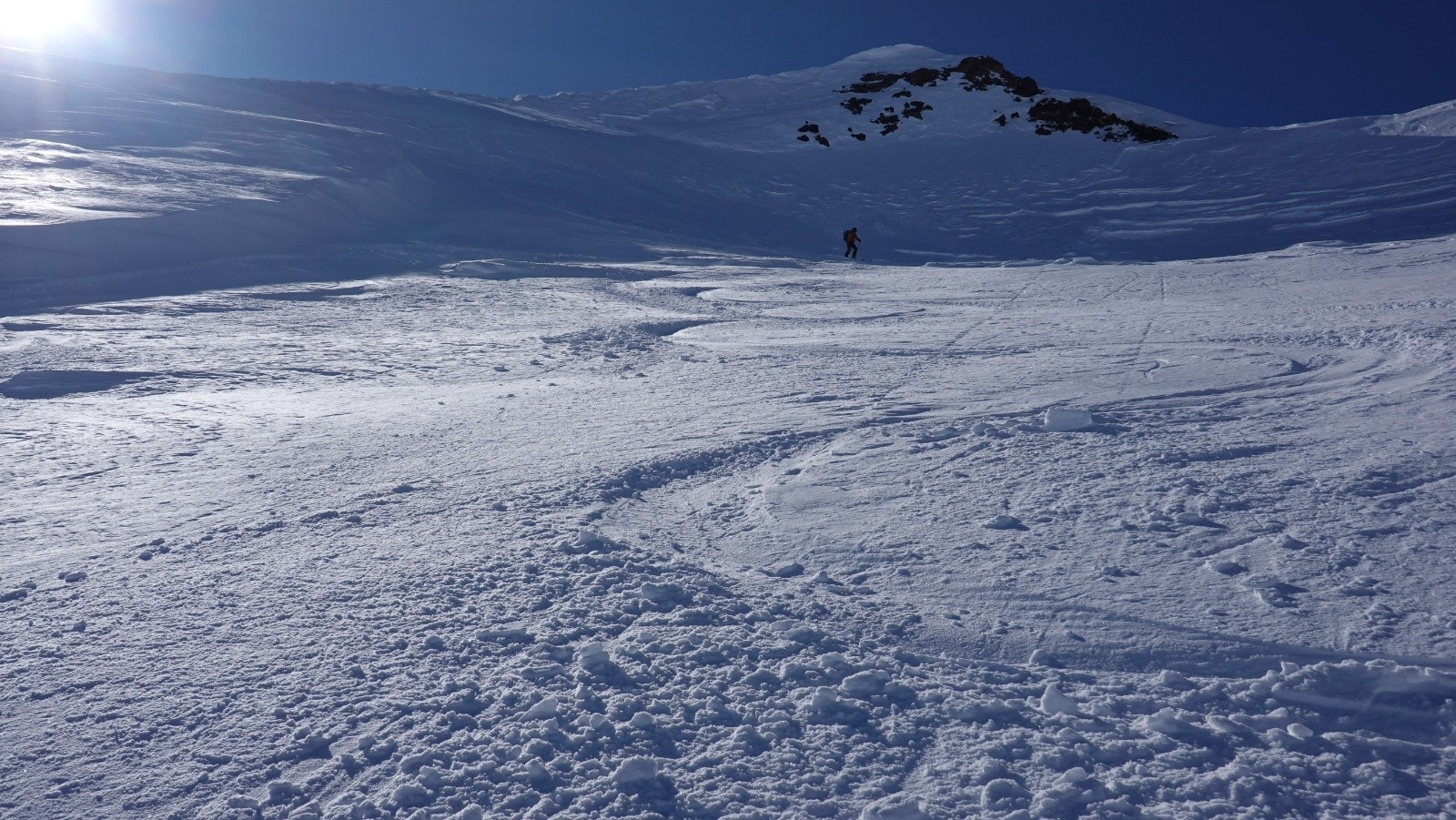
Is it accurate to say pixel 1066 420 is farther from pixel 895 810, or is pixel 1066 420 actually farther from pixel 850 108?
pixel 850 108

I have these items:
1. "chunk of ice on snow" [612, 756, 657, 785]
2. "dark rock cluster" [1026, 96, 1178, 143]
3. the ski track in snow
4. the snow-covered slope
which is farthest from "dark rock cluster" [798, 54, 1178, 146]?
"chunk of ice on snow" [612, 756, 657, 785]

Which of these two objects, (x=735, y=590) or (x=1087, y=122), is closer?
(x=735, y=590)

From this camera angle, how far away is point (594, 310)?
8.55 meters

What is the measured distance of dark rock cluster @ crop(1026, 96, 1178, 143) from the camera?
3303cm

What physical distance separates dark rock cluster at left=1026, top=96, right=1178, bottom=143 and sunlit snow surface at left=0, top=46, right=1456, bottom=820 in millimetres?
26322

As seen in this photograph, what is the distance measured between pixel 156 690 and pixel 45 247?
33.1 ft

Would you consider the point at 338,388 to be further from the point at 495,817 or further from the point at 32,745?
the point at 495,817

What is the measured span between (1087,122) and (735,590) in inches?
1452

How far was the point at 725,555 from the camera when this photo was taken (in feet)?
10.1

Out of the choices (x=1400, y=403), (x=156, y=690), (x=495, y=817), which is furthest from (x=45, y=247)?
(x=1400, y=403)

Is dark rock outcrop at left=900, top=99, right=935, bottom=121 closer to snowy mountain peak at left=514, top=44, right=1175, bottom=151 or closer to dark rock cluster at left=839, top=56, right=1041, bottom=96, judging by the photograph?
snowy mountain peak at left=514, top=44, right=1175, bottom=151

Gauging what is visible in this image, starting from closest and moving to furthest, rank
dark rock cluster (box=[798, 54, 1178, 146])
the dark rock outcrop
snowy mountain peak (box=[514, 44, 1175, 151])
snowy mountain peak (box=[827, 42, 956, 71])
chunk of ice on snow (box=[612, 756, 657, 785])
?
1. chunk of ice on snow (box=[612, 756, 657, 785])
2. snowy mountain peak (box=[514, 44, 1175, 151])
3. dark rock cluster (box=[798, 54, 1178, 146])
4. the dark rock outcrop
5. snowy mountain peak (box=[827, 42, 956, 71])

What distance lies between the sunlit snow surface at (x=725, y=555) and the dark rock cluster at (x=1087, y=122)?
2632 centimetres

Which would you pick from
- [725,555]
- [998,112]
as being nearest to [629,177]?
[998,112]
